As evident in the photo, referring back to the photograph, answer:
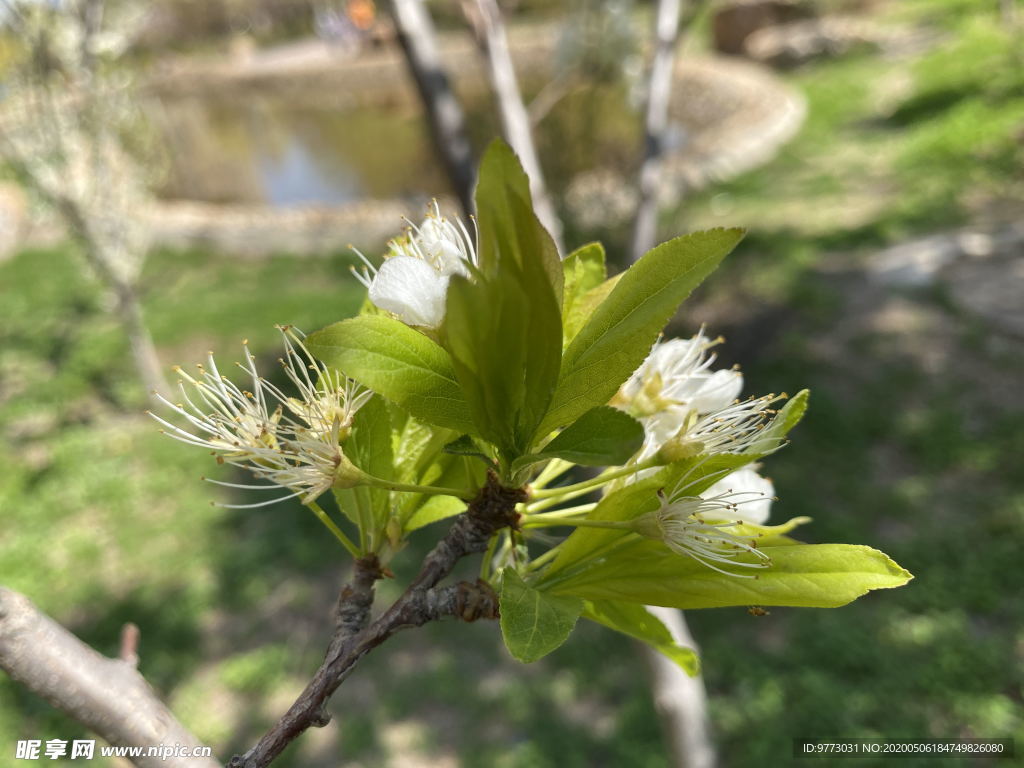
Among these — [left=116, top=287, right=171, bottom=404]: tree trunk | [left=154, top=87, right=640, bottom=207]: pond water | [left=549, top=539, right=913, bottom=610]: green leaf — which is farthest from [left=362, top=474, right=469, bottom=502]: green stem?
[left=116, top=287, right=171, bottom=404]: tree trunk

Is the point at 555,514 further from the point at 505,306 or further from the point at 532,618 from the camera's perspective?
the point at 505,306

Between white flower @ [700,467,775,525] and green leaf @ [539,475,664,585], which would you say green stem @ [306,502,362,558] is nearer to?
green leaf @ [539,475,664,585]

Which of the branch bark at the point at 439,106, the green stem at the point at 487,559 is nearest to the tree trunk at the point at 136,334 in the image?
the branch bark at the point at 439,106

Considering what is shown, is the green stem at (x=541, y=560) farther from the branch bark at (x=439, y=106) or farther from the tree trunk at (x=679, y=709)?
the branch bark at (x=439, y=106)

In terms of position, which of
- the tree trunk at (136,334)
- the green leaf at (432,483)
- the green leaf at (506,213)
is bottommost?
the tree trunk at (136,334)

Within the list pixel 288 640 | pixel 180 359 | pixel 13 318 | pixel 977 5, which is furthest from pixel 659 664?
pixel 977 5

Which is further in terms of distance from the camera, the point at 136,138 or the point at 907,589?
the point at 136,138

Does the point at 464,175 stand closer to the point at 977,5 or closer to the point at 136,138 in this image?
the point at 136,138
